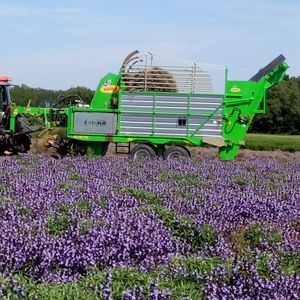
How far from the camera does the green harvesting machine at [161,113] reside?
17.5 metres

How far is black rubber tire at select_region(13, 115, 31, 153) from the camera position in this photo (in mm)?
18328

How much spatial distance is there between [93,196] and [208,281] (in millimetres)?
3316

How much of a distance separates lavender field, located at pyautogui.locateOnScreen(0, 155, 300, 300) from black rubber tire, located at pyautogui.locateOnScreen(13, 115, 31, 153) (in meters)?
8.87

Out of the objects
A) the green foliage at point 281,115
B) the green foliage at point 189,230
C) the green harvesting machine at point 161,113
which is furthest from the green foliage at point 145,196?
the green foliage at point 281,115

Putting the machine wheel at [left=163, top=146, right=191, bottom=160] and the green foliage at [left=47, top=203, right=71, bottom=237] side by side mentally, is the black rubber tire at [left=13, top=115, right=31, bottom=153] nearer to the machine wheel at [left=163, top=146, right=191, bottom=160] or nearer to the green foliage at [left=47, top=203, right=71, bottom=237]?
the machine wheel at [left=163, top=146, right=191, bottom=160]

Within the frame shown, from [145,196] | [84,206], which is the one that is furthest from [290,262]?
[145,196]

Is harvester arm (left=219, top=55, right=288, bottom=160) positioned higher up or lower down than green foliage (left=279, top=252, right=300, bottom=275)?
higher up

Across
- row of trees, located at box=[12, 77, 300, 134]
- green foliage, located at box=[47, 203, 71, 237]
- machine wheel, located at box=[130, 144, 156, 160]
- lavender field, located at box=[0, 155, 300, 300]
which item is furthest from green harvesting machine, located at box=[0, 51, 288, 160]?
row of trees, located at box=[12, 77, 300, 134]

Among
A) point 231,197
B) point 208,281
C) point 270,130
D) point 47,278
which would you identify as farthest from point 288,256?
point 270,130

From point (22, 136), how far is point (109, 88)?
115 inches

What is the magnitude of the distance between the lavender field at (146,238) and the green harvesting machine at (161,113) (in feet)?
25.9

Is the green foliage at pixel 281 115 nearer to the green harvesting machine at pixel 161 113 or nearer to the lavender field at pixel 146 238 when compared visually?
the green harvesting machine at pixel 161 113

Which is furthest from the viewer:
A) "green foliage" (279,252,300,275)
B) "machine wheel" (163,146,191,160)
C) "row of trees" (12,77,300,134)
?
"row of trees" (12,77,300,134)

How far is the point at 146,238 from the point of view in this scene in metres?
5.57
